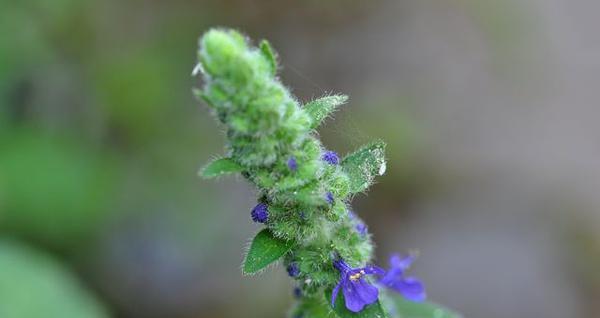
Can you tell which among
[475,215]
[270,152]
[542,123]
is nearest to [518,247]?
[475,215]

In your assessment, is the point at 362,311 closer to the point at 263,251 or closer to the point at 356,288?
the point at 356,288

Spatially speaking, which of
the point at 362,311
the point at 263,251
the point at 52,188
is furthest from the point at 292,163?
the point at 52,188

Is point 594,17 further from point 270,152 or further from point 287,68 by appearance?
point 270,152

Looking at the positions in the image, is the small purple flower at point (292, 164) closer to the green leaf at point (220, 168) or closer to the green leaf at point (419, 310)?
the green leaf at point (220, 168)

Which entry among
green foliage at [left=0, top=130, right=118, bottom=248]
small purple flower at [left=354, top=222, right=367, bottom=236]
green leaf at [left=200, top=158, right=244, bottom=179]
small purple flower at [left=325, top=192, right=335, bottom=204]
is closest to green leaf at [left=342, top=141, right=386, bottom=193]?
small purple flower at [left=325, top=192, right=335, bottom=204]

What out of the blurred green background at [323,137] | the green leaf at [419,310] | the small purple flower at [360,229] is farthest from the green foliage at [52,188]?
the small purple flower at [360,229]
